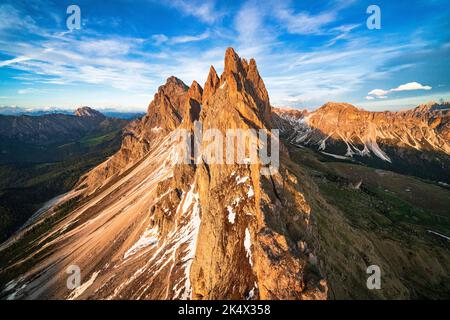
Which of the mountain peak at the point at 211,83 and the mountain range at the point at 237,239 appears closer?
the mountain range at the point at 237,239

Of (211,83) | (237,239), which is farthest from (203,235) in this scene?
(211,83)

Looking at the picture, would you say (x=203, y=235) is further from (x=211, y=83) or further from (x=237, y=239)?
(x=211, y=83)

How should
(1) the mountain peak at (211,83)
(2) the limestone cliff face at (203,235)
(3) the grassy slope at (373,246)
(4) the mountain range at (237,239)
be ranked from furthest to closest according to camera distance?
(1) the mountain peak at (211,83) < (3) the grassy slope at (373,246) < (4) the mountain range at (237,239) < (2) the limestone cliff face at (203,235)

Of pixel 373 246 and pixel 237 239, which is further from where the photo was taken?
pixel 373 246

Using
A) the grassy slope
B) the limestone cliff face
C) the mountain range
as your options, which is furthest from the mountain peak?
the grassy slope

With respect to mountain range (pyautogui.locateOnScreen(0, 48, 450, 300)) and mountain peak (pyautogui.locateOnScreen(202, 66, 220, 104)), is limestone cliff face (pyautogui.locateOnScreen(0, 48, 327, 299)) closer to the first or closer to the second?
mountain range (pyautogui.locateOnScreen(0, 48, 450, 300))

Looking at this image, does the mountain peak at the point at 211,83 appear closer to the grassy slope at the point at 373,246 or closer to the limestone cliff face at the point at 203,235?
the limestone cliff face at the point at 203,235

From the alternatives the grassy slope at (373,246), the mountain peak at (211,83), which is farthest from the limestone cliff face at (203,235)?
the grassy slope at (373,246)
